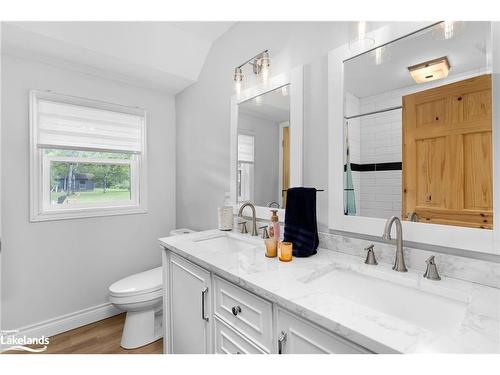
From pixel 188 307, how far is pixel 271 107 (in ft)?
4.33

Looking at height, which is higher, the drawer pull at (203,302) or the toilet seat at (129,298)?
the drawer pull at (203,302)

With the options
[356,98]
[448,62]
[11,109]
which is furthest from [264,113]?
[11,109]

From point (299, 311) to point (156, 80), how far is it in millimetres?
2372

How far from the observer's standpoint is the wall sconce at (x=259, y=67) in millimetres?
1614

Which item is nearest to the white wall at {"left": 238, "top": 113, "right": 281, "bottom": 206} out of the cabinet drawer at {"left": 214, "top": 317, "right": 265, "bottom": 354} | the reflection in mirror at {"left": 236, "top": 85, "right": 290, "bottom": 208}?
the reflection in mirror at {"left": 236, "top": 85, "right": 290, "bottom": 208}

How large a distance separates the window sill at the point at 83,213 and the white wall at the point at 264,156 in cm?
136

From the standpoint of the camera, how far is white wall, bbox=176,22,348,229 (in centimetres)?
135

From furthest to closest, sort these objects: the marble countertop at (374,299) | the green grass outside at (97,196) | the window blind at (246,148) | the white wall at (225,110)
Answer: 1. the green grass outside at (97,196)
2. the window blind at (246,148)
3. the white wall at (225,110)
4. the marble countertop at (374,299)

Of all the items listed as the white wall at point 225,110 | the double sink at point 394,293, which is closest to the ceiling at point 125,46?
the white wall at point 225,110

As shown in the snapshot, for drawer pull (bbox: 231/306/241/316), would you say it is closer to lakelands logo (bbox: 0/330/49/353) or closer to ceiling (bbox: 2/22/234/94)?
lakelands logo (bbox: 0/330/49/353)

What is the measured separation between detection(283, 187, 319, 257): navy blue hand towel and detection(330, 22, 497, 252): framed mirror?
0.13 metres

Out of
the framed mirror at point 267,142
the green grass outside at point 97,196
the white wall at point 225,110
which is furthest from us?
the green grass outside at point 97,196

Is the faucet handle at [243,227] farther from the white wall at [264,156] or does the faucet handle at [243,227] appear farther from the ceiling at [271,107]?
the ceiling at [271,107]

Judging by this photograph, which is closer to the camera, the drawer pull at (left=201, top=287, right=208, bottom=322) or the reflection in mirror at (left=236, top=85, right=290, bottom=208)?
the drawer pull at (left=201, top=287, right=208, bottom=322)
